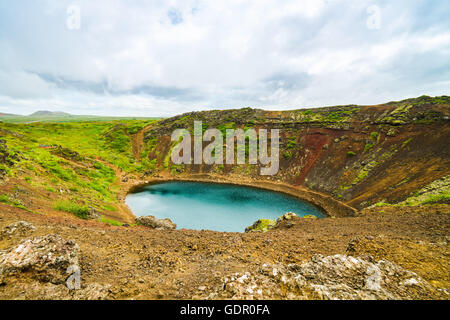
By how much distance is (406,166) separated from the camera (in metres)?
27.7

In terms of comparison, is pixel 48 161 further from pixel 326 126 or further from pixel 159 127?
pixel 326 126

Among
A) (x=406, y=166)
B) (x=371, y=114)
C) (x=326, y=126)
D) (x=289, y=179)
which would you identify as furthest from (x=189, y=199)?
(x=371, y=114)

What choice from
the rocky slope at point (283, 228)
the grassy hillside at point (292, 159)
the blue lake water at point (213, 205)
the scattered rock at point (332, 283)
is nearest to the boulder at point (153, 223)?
the rocky slope at point (283, 228)

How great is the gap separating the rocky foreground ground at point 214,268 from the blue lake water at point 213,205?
48.7 ft

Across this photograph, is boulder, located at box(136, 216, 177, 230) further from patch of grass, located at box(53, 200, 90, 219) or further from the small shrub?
the small shrub

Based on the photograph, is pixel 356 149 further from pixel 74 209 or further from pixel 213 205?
pixel 74 209

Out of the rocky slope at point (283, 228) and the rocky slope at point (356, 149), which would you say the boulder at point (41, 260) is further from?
the rocky slope at point (356, 149)

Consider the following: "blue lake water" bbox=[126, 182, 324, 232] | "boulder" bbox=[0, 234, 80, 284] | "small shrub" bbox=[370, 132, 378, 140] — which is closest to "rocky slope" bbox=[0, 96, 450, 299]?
"boulder" bbox=[0, 234, 80, 284]

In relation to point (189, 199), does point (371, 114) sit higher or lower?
higher

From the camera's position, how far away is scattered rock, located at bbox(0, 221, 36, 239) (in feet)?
26.1

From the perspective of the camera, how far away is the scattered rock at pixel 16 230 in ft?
26.1

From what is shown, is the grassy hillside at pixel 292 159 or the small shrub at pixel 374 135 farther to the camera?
the small shrub at pixel 374 135
